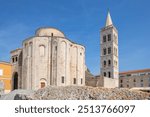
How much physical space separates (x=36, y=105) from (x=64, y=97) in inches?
67.3

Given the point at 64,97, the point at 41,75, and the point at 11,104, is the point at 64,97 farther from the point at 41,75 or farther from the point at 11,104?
the point at 41,75

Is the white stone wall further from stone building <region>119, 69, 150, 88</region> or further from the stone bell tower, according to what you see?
stone building <region>119, 69, 150, 88</region>

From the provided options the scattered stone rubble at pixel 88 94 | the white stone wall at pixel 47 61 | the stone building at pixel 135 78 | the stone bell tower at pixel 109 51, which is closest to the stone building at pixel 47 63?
the white stone wall at pixel 47 61

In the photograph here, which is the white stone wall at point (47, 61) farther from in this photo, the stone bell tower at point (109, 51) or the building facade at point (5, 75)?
the stone bell tower at point (109, 51)

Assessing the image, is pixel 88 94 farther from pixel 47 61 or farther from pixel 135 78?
pixel 135 78

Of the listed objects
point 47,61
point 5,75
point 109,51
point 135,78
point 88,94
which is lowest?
point 135,78

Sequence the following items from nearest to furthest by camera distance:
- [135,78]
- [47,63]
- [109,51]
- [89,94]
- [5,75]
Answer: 1. [89,94]
2. [47,63]
3. [5,75]
4. [109,51]
5. [135,78]

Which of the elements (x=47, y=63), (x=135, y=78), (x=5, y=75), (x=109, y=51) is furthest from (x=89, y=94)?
(x=135, y=78)

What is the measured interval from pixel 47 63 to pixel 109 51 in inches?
1175

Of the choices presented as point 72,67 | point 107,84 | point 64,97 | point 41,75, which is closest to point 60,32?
point 72,67

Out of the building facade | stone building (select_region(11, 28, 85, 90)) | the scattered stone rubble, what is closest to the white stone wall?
stone building (select_region(11, 28, 85, 90))

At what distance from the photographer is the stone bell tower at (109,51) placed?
5603 cm

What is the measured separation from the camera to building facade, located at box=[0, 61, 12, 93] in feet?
110

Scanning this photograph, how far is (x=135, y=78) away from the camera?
236 feet
